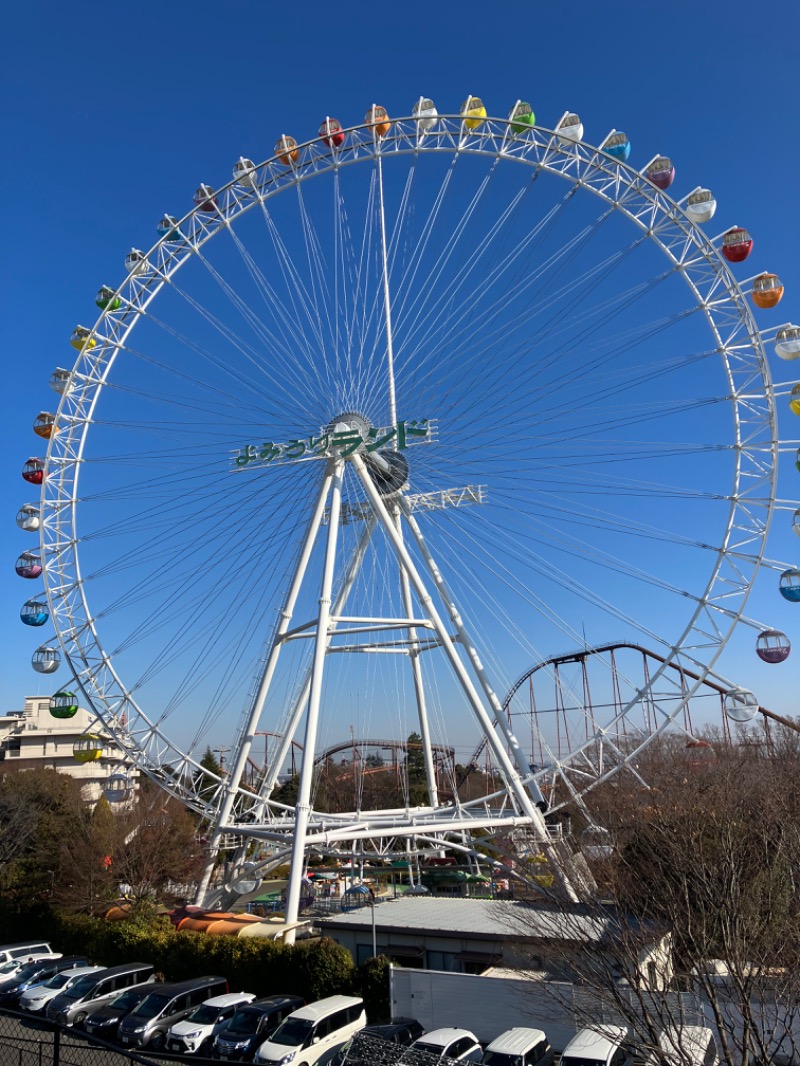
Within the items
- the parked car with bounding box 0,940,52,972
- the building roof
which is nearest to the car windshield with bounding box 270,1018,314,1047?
the building roof

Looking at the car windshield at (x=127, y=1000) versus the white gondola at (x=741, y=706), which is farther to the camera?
the white gondola at (x=741, y=706)

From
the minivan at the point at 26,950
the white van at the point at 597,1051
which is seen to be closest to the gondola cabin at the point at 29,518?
the minivan at the point at 26,950

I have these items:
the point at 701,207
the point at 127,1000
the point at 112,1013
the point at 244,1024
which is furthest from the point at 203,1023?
the point at 701,207

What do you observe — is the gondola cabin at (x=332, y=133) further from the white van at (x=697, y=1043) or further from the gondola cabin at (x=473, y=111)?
the white van at (x=697, y=1043)

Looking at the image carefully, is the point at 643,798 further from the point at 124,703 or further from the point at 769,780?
the point at 124,703

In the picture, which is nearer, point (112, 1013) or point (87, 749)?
point (112, 1013)

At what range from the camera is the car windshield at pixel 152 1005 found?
1822cm

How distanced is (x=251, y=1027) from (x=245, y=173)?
2604 centimetres

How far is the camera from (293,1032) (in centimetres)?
1620

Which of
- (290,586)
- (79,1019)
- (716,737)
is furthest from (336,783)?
(79,1019)

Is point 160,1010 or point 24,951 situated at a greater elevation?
point 160,1010

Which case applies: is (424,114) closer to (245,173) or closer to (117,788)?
(245,173)

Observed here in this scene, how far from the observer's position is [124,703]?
30.4m

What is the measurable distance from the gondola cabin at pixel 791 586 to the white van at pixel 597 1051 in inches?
547
